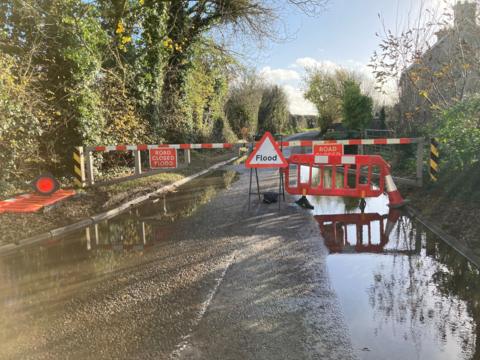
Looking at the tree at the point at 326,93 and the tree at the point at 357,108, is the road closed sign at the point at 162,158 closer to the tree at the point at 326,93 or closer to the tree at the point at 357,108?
the tree at the point at 357,108

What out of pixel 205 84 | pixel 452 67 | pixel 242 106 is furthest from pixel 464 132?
pixel 242 106

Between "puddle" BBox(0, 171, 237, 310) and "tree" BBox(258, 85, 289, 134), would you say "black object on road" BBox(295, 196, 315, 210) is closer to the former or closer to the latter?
"puddle" BBox(0, 171, 237, 310)

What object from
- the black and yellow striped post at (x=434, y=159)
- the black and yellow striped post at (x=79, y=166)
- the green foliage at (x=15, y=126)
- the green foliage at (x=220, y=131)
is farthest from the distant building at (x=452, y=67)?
the green foliage at (x=220, y=131)

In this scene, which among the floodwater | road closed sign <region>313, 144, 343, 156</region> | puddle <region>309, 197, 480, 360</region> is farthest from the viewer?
road closed sign <region>313, 144, 343, 156</region>

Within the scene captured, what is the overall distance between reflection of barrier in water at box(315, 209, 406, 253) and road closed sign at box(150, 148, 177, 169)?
5.53 m

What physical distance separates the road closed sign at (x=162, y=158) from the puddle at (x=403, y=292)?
6.18 metres

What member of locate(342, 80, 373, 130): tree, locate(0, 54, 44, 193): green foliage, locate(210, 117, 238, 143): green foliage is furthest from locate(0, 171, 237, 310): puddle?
locate(342, 80, 373, 130): tree

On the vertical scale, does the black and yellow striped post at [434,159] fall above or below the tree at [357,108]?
below

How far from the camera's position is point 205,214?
8.88 meters

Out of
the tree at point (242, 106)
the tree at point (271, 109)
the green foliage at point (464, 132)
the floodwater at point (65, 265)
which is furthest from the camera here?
the tree at point (271, 109)

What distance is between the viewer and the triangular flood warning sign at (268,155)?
31.0 feet

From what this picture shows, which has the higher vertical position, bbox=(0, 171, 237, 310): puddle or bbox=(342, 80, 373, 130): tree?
bbox=(342, 80, 373, 130): tree

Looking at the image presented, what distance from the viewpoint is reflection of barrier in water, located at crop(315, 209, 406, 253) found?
628cm

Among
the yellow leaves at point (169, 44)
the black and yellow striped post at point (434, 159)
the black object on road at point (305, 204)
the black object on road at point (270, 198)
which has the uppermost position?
the yellow leaves at point (169, 44)
